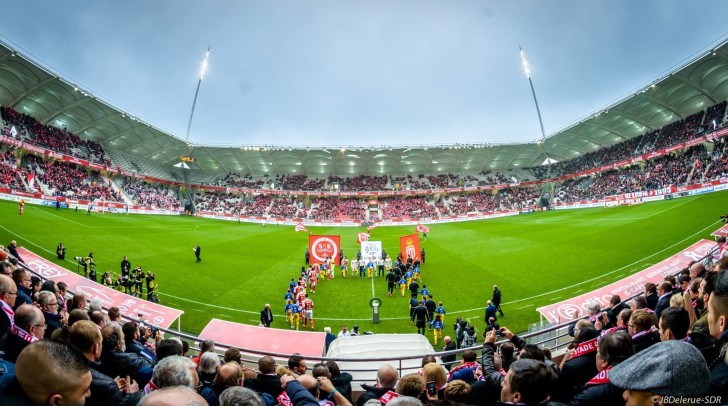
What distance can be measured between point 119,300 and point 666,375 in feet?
45.6

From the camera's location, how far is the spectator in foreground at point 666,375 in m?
1.77

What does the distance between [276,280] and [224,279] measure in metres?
3.11

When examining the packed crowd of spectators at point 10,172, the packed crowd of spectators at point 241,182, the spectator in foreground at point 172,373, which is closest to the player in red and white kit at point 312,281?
the spectator in foreground at point 172,373

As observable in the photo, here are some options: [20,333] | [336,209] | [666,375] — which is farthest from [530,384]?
[336,209]

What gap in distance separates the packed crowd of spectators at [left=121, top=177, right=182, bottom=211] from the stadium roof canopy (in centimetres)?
654

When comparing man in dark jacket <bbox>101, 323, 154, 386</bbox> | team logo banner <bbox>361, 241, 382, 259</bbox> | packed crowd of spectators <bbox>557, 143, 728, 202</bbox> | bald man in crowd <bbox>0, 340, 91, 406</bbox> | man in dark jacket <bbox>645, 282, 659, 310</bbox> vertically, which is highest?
packed crowd of spectators <bbox>557, 143, 728, 202</bbox>

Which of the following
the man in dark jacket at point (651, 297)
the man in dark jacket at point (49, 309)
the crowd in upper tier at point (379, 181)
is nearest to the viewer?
the man in dark jacket at point (49, 309)

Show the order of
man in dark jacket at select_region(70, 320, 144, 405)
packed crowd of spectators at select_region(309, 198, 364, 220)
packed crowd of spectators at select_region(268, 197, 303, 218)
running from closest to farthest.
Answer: man in dark jacket at select_region(70, 320, 144, 405), packed crowd of spectators at select_region(309, 198, 364, 220), packed crowd of spectators at select_region(268, 197, 303, 218)

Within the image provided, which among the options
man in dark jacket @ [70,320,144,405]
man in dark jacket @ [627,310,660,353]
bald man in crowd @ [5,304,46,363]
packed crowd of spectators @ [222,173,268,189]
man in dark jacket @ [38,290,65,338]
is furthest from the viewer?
packed crowd of spectators @ [222,173,268,189]

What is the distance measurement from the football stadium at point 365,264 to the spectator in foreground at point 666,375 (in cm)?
1

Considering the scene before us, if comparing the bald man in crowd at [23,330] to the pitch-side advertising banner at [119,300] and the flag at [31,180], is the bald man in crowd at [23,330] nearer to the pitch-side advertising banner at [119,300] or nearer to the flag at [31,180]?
→ the pitch-side advertising banner at [119,300]

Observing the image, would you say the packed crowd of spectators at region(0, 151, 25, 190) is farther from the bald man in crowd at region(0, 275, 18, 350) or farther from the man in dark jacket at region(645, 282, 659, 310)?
the man in dark jacket at region(645, 282, 659, 310)

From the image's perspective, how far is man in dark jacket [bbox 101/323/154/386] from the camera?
12.0ft

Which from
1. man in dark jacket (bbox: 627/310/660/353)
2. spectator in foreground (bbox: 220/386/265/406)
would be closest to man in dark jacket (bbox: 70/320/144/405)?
spectator in foreground (bbox: 220/386/265/406)
